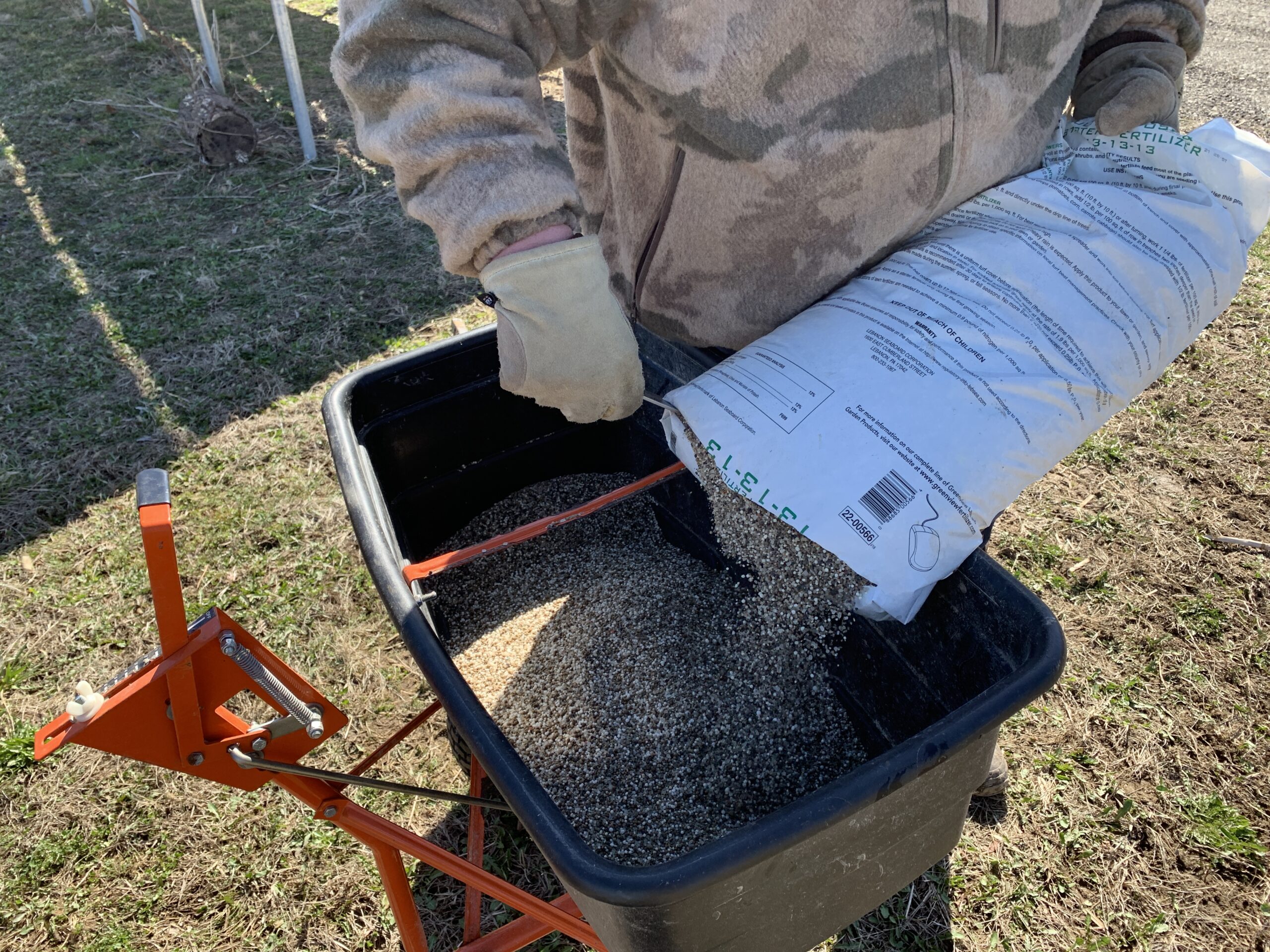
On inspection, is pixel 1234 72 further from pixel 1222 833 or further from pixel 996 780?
pixel 996 780

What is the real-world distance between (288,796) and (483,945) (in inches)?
22.0

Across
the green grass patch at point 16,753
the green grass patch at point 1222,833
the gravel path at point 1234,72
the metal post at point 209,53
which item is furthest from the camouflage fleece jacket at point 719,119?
the metal post at point 209,53

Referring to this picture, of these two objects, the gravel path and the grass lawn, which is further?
the gravel path

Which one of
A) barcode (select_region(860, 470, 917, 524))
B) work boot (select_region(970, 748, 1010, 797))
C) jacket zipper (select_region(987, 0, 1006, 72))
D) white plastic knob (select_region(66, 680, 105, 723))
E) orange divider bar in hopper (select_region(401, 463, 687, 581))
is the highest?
jacket zipper (select_region(987, 0, 1006, 72))

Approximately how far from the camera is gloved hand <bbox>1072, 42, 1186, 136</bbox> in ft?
3.82

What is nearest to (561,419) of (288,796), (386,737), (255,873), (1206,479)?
(386,737)

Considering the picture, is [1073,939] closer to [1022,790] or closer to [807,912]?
[1022,790]

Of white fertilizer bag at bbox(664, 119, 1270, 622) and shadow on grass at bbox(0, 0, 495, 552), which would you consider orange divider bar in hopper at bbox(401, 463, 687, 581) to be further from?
shadow on grass at bbox(0, 0, 495, 552)

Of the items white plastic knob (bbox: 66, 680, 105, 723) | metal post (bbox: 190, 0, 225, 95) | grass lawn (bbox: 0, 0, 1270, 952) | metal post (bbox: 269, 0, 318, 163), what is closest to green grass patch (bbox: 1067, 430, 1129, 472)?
grass lawn (bbox: 0, 0, 1270, 952)

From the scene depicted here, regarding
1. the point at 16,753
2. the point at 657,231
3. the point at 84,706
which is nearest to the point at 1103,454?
the point at 657,231

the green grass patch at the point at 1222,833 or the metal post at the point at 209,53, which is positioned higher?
the metal post at the point at 209,53

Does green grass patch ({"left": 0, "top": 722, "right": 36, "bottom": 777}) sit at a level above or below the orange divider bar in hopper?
below

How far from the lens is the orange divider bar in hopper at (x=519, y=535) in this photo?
1131 mm

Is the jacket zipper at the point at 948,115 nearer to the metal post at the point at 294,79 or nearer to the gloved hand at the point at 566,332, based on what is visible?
the gloved hand at the point at 566,332
